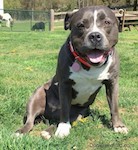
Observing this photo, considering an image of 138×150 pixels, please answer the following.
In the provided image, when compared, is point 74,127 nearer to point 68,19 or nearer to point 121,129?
point 121,129

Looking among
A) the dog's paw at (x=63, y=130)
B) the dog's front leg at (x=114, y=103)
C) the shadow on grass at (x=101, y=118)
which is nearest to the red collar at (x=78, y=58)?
the dog's front leg at (x=114, y=103)

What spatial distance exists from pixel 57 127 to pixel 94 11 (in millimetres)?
1330

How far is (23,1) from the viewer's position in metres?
53.2

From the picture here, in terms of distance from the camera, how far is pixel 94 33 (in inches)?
149

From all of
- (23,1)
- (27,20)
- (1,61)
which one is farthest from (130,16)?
(23,1)

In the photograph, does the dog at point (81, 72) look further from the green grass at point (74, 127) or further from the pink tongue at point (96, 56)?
the green grass at point (74, 127)

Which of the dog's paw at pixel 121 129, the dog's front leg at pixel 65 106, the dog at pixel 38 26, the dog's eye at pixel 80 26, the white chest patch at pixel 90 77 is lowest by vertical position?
the dog at pixel 38 26

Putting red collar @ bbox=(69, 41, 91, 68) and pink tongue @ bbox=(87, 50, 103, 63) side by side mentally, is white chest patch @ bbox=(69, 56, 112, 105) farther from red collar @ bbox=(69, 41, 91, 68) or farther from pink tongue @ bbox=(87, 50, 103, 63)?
pink tongue @ bbox=(87, 50, 103, 63)

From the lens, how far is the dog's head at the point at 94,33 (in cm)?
382

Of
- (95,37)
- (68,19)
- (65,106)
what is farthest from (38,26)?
(95,37)

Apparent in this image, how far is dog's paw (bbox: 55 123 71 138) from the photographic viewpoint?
13.4 ft

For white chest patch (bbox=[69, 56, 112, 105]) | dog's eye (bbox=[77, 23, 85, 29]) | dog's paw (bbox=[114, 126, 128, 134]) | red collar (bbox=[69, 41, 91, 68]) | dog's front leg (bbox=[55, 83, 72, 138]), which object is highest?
dog's eye (bbox=[77, 23, 85, 29])

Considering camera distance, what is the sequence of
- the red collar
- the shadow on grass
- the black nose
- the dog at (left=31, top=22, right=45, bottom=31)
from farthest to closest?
the dog at (left=31, top=22, right=45, bottom=31) < the shadow on grass < the red collar < the black nose

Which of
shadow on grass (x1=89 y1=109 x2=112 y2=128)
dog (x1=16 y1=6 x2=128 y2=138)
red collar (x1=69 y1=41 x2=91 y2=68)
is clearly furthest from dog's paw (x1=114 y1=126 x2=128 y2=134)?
red collar (x1=69 y1=41 x2=91 y2=68)
